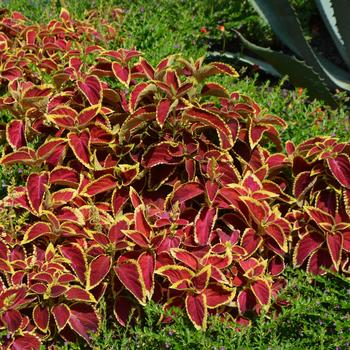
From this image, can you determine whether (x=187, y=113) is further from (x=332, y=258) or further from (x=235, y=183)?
(x=332, y=258)

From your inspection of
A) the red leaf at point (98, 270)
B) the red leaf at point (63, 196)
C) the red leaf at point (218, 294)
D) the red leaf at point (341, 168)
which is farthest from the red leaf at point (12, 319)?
the red leaf at point (341, 168)

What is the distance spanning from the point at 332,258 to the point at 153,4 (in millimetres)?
2974

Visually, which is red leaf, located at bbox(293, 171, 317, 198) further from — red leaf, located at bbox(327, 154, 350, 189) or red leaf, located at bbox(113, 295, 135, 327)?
red leaf, located at bbox(113, 295, 135, 327)

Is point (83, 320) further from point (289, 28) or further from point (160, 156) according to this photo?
point (289, 28)

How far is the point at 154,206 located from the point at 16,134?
26.0 inches

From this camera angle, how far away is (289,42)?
4512 millimetres

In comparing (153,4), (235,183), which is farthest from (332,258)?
(153,4)

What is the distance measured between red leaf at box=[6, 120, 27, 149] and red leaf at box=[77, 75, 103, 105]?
0.30m

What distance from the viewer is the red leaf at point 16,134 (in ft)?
9.41

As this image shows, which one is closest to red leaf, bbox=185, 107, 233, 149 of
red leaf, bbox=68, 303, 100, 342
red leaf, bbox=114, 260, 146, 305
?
red leaf, bbox=114, 260, 146, 305

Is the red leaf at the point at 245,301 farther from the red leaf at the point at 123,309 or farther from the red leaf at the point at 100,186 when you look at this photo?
the red leaf at the point at 100,186

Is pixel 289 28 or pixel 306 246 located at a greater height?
pixel 289 28

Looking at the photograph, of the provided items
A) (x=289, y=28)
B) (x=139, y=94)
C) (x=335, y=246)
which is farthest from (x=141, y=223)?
(x=289, y=28)

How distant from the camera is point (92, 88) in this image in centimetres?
287
